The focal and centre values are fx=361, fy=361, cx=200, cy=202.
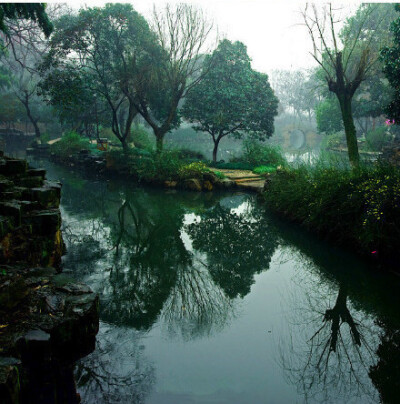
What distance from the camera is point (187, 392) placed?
2.82 m

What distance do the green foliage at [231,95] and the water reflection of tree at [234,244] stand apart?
32.1 ft

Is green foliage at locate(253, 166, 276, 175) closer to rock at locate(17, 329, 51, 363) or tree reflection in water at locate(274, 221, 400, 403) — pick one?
tree reflection in water at locate(274, 221, 400, 403)

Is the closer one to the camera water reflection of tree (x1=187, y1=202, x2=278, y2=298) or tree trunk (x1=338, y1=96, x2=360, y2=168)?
water reflection of tree (x1=187, y1=202, x2=278, y2=298)

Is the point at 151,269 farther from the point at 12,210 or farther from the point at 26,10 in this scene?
the point at 26,10

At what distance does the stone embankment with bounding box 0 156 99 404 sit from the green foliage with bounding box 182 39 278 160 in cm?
1487

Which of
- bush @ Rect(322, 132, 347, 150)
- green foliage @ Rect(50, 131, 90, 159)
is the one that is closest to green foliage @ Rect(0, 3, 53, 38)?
green foliage @ Rect(50, 131, 90, 159)

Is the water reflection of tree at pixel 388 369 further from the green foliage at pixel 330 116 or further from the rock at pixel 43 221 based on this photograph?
the green foliage at pixel 330 116

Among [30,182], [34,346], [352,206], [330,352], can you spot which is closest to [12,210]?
[30,182]

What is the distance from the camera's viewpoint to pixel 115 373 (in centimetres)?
302

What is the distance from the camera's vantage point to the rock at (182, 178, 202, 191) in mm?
13172

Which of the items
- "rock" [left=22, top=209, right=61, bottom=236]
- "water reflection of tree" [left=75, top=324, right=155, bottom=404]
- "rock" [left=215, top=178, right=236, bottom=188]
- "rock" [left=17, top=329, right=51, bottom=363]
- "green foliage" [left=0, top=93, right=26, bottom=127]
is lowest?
"water reflection of tree" [left=75, top=324, right=155, bottom=404]

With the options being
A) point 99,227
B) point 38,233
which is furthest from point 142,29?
point 38,233

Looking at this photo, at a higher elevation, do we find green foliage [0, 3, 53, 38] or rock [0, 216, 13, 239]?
green foliage [0, 3, 53, 38]

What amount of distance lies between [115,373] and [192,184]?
412 inches
